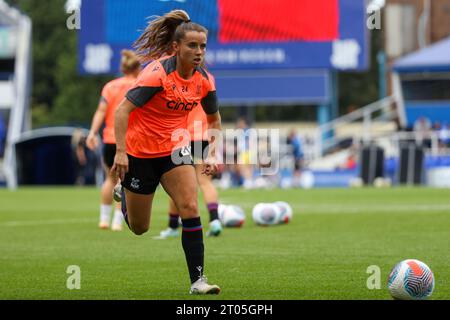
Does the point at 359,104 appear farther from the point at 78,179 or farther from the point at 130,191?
the point at 130,191

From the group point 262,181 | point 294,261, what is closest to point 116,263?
point 294,261

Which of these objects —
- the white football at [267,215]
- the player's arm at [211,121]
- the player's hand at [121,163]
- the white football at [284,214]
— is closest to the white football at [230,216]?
the white football at [267,215]

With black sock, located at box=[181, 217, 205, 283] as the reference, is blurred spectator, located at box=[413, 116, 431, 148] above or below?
above

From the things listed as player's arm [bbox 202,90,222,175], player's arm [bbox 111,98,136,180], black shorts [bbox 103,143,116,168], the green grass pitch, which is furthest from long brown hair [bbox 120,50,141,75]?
player's arm [bbox 111,98,136,180]

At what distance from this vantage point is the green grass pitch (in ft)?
27.5

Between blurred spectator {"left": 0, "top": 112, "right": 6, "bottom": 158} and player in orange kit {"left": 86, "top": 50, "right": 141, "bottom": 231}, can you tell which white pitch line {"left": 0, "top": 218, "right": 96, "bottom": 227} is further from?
blurred spectator {"left": 0, "top": 112, "right": 6, "bottom": 158}

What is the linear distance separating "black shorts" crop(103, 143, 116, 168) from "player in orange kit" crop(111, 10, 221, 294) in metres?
5.63

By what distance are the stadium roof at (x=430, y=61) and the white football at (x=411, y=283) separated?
3590cm

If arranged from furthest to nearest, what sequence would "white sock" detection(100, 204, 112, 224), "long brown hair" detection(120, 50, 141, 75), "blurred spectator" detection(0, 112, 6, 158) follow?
"blurred spectator" detection(0, 112, 6, 158), "white sock" detection(100, 204, 112, 224), "long brown hair" detection(120, 50, 141, 75)

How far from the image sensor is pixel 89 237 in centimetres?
1402

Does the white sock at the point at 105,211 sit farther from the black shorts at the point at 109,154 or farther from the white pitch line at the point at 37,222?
the white pitch line at the point at 37,222

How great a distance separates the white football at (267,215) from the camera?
15.5 meters

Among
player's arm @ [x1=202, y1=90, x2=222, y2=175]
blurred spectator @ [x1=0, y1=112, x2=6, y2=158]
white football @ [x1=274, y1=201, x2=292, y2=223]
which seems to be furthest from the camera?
blurred spectator @ [x1=0, y1=112, x2=6, y2=158]

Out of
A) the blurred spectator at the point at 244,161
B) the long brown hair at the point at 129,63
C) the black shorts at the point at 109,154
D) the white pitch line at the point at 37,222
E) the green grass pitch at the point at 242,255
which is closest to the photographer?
the green grass pitch at the point at 242,255
